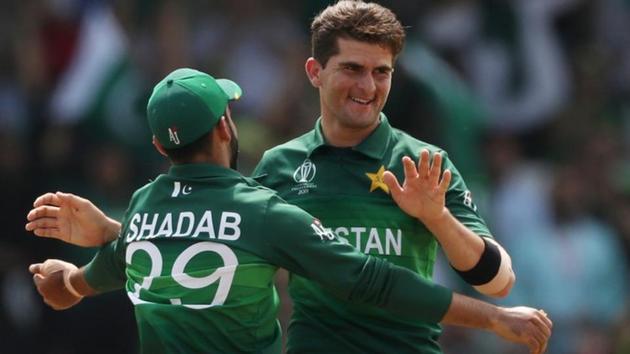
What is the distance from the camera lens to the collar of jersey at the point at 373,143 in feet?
Result: 19.9

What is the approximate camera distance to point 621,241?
1148cm

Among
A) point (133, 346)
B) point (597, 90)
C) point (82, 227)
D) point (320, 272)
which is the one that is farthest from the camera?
point (597, 90)

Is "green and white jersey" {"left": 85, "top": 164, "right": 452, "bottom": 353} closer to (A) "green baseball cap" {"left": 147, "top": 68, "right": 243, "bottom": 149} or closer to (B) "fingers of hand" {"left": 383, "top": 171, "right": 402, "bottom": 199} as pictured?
(A) "green baseball cap" {"left": 147, "top": 68, "right": 243, "bottom": 149}

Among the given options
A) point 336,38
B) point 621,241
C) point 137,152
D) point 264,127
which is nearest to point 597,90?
point 621,241

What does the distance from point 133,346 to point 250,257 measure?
5510 mm

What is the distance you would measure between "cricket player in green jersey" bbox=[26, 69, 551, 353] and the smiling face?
1.81ft

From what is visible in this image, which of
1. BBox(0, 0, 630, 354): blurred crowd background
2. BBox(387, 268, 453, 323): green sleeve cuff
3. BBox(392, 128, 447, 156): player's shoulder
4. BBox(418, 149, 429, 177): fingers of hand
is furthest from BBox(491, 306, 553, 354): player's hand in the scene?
BBox(0, 0, 630, 354): blurred crowd background

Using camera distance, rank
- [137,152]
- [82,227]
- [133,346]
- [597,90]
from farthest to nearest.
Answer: [597,90]
[137,152]
[133,346]
[82,227]

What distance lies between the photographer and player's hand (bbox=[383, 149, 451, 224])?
218 inches

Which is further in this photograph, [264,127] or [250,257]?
[264,127]

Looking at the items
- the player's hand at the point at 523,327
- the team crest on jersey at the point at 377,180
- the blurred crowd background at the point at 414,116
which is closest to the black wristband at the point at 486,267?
the player's hand at the point at 523,327

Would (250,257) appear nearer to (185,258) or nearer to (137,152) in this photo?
(185,258)

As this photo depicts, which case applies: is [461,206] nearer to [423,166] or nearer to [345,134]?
[423,166]

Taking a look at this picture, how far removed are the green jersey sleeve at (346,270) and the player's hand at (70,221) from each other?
93 centimetres
